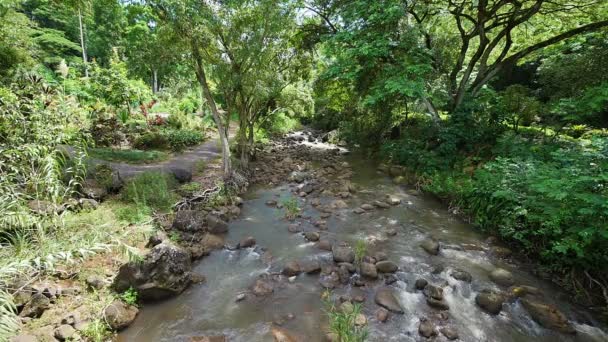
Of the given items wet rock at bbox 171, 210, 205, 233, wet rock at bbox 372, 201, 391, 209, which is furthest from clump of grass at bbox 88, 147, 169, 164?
wet rock at bbox 372, 201, 391, 209

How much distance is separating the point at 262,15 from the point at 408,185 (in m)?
7.27

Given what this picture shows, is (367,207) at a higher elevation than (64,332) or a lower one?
higher

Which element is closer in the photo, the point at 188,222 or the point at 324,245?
the point at 324,245

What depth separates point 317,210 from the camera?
323 inches

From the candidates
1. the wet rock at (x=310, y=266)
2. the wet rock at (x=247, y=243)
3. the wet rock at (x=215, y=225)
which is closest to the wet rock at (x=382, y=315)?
the wet rock at (x=310, y=266)

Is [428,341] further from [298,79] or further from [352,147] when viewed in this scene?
[352,147]

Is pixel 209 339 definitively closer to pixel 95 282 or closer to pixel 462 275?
pixel 95 282

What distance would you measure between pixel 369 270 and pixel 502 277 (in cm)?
237

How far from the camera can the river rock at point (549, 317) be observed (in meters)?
4.06

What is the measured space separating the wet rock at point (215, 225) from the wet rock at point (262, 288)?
6.93 feet

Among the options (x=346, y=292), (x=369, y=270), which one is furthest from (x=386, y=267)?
(x=346, y=292)

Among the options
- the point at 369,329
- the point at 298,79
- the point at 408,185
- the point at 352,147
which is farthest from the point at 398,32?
the point at 369,329

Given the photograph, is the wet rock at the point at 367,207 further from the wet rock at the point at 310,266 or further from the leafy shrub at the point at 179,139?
the leafy shrub at the point at 179,139

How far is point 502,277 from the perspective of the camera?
5.01 m
